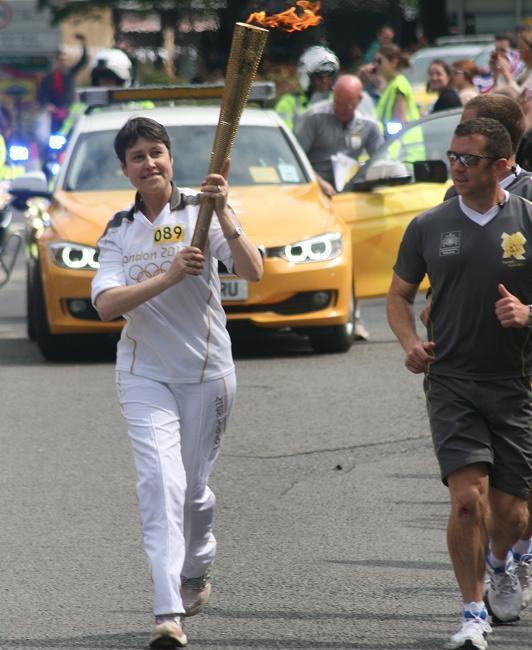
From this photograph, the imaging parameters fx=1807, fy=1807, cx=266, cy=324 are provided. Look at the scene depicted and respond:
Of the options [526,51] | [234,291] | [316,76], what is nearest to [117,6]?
[316,76]

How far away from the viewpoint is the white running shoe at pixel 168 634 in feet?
18.3

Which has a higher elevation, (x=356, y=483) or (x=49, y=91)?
(x=356, y=483)

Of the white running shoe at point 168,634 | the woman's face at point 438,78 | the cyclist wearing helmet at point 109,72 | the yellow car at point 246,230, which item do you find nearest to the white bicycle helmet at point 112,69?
the cyclist wearing helmet at point 109,72

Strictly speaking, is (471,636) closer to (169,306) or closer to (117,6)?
(169,306)

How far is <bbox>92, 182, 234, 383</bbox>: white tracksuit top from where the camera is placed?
5.89m

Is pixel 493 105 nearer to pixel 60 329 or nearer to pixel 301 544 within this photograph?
pixel 301 544

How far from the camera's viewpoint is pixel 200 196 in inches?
227

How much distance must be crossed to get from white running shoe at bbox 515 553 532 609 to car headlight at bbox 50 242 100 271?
6.03 m

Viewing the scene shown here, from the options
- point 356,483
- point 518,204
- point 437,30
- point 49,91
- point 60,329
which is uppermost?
point 518,204

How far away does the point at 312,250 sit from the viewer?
39.7 ft

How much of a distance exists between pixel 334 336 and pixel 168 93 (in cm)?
240

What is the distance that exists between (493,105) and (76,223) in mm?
6397

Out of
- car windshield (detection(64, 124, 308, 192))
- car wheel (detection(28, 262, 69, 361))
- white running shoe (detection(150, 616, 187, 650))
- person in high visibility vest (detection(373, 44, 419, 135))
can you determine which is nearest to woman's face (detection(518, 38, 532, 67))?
car windshield (detection(64, 124, 308, 192))

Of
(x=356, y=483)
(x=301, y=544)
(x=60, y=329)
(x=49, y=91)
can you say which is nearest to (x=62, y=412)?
(x=60, y=329)
